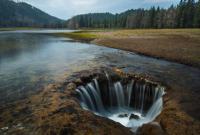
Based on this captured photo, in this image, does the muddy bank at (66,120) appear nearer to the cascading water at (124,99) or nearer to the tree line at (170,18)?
the cascading water at (124,99)

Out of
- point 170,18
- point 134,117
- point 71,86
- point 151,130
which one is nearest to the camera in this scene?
point 151,130

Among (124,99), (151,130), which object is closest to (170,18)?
(124,99)

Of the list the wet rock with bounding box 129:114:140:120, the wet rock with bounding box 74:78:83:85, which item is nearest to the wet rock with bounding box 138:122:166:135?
the wet rock with bounding box 129:114:140:120

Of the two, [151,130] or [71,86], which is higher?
[71,86]

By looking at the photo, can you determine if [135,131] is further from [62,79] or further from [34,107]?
[62,79]

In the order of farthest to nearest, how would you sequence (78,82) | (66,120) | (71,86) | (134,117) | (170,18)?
1. (170,18)
2. (78,82)
3. (71,86)
4. (134,117)
5. (66,120)

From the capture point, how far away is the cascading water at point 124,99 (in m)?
14.1

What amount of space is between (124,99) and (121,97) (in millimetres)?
307

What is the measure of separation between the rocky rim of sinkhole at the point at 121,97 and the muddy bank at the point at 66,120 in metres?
1.95

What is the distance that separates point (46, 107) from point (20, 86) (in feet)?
18.4

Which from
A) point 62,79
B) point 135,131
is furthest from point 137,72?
point 135,131

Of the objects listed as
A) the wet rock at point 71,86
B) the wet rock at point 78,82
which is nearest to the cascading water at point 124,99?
the wet rock at point 71,86

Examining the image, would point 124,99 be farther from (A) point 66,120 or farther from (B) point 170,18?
(B) point 170,18

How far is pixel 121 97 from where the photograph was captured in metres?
16.2
